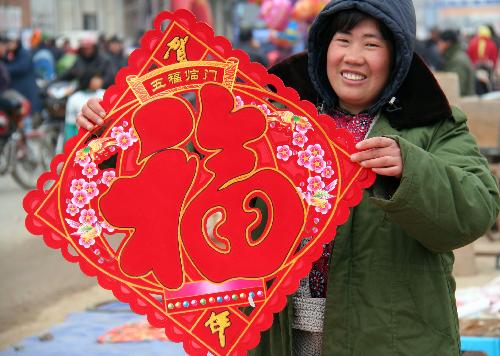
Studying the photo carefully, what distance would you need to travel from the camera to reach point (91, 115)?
233cm

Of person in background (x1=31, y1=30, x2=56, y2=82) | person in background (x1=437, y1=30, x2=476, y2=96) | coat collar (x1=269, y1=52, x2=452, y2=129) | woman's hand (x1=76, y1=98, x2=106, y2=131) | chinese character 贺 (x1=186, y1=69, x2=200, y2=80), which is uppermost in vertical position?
chinese character 贺 (x1=186, y1=69, x2=200, y2=80)

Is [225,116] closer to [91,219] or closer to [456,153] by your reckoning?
[91,219]

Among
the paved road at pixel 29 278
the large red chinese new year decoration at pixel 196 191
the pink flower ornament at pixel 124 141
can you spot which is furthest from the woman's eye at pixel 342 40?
the paved road at pixel 29 278

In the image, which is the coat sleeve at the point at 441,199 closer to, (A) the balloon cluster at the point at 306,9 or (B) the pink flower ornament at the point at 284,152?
(B) the pink flower ornament at the point at 284,152

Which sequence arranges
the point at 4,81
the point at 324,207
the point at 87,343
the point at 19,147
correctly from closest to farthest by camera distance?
the point at 324,207 → the point at 87,343 → the point at 19,147 → the point at 4,81

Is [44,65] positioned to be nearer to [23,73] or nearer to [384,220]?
[23,73]

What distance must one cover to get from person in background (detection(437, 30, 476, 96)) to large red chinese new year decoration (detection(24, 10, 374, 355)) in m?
9.39

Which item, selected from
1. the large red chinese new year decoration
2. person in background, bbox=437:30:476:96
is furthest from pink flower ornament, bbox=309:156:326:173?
person in background, bbox=437:30:476:96

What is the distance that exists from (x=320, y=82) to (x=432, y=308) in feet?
2.09

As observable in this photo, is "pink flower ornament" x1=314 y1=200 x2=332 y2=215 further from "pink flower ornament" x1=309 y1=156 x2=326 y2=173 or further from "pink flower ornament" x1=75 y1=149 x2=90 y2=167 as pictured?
"pink flower ornament" x1=75 y1=149 x2=90 y2=167

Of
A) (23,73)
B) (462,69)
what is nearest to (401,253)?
(462,69)

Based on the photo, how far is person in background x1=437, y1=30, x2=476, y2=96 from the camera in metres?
11.5

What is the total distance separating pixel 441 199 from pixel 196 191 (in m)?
0.59

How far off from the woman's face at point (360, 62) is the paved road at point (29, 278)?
388 cm
